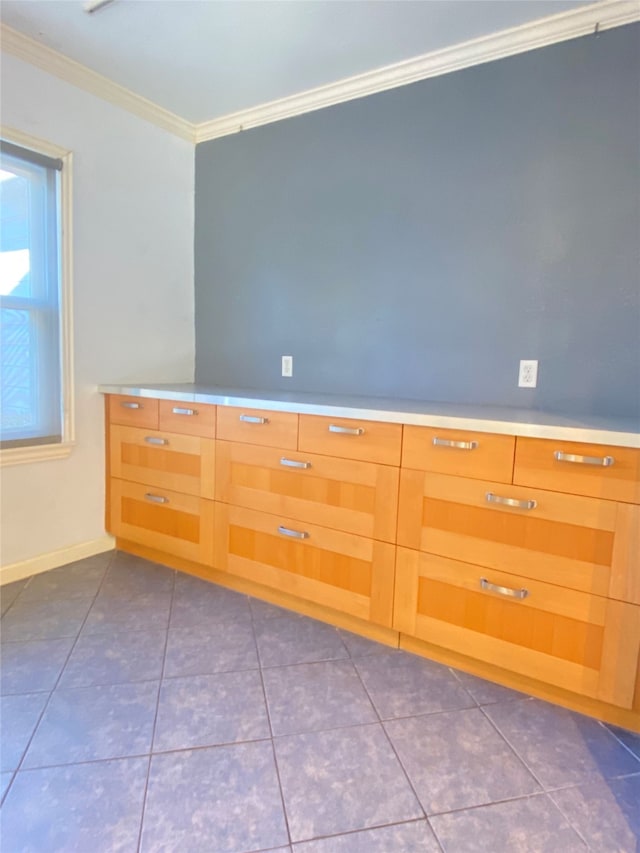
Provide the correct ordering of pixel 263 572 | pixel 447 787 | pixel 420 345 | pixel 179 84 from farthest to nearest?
pixel 179 84
pixel 420 345
pixel 263 572
pixel 447 787

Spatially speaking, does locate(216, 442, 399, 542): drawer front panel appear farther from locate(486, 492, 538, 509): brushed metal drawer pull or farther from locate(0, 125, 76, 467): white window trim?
locate(0, 125, 76, 467): white window trim

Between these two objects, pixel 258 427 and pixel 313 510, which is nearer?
pixel 313 510

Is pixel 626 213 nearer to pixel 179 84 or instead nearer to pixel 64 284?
pixel 179 84

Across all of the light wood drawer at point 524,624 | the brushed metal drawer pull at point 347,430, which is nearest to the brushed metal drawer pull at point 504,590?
the light wood drawer at point 524,624

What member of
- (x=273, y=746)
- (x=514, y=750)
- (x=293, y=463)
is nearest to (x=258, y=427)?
(x=293, y=463)

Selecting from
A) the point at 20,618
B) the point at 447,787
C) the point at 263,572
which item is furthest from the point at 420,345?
the point at 20,618

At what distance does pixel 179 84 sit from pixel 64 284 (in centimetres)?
111

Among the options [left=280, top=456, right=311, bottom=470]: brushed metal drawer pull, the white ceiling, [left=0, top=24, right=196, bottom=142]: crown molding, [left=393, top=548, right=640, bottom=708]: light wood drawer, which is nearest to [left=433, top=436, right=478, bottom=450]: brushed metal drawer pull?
[left=393, top=548, right=640, bottom=708]: light wood drawer

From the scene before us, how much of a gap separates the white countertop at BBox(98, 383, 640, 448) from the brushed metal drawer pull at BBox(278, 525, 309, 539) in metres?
0.48

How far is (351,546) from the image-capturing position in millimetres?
1827

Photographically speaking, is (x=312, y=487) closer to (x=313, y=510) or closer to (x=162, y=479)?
(x=313, y=510)

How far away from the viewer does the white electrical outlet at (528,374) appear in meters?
1.96

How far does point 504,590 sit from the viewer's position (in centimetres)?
153

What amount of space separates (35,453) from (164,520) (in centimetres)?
65
